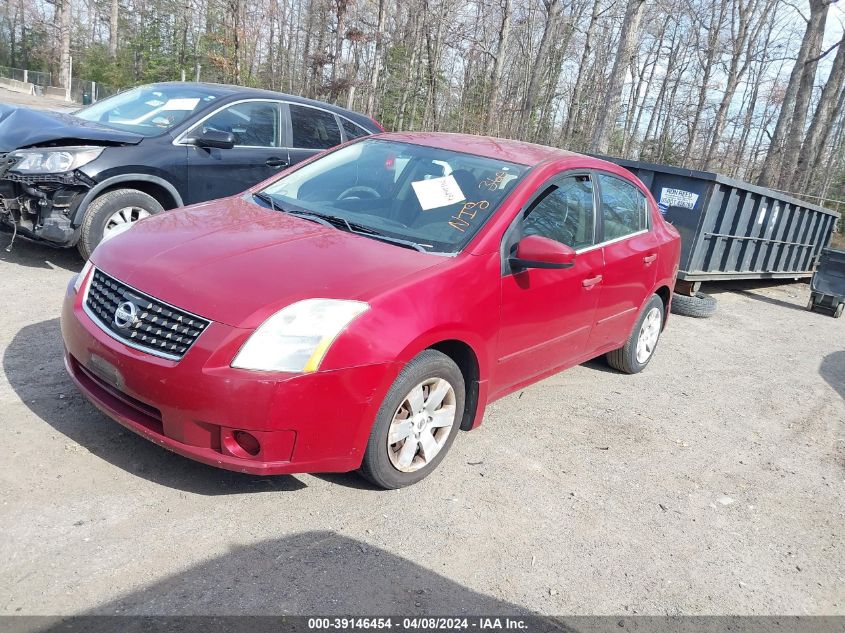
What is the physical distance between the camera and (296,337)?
2865 millimetres

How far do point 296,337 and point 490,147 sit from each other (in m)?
2.28

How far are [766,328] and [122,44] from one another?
184ft

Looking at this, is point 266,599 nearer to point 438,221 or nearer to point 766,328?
point 438,221

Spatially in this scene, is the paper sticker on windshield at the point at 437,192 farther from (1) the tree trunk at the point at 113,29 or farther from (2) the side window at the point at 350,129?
(1) the tree trunk at the point at 113,29

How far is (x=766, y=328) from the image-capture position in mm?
9094

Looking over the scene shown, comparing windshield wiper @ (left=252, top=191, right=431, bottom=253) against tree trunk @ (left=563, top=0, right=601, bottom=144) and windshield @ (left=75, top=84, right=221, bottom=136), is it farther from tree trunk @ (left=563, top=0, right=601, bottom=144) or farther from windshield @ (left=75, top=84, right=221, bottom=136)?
tree trunk @ (left=563, top=0, right=601, bottom=144)

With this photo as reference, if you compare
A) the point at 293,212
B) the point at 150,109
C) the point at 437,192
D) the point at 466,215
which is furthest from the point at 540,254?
the point at 150,109

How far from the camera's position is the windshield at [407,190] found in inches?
148

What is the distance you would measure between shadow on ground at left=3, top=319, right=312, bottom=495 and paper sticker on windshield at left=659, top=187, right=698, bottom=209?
281 inches

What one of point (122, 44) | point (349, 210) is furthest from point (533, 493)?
point (122, 44)

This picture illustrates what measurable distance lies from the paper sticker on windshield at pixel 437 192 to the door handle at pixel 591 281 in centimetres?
107

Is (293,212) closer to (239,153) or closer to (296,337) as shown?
(296,337)

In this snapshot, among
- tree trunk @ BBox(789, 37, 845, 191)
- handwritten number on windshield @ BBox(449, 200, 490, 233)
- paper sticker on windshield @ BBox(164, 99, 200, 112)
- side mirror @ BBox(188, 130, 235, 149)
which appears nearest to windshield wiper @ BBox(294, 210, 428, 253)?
handwritten number on windshield @ BBox(449, 200, 490, 233)

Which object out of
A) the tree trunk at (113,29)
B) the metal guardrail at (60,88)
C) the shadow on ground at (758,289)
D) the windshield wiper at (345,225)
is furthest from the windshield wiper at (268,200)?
the tree trunk at (113,29)
